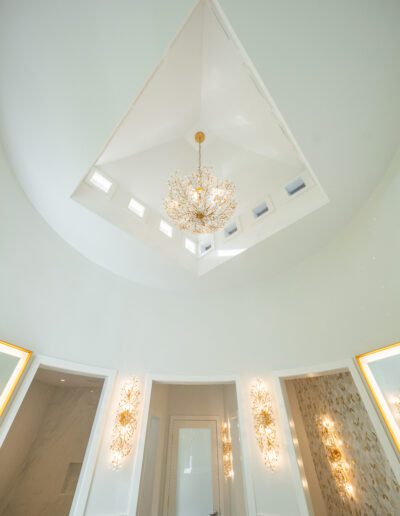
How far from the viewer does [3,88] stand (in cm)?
292

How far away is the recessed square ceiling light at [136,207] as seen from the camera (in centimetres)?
518

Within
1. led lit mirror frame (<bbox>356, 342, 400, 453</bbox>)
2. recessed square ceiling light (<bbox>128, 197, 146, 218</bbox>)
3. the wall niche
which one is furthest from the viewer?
recessed square ceiling light (<bbox>128, 197, 146, 218</bbox>)

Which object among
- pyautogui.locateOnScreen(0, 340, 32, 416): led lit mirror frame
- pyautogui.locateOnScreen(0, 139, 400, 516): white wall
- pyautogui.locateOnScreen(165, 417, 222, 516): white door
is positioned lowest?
pyautogui.locateOnScreen(165, 417, 222, 516): white door

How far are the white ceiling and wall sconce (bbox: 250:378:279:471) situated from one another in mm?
3781

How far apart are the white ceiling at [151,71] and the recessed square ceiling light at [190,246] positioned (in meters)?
2.51

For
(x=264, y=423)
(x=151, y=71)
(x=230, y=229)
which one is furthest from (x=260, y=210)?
(x=264, y=423)

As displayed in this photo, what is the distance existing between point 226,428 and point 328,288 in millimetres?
4664

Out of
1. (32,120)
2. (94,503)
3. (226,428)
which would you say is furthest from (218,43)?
(226,428)

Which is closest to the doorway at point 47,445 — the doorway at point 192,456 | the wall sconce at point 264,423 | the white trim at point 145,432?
the white trim at point 145,432

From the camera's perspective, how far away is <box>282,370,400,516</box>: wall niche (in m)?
4.09

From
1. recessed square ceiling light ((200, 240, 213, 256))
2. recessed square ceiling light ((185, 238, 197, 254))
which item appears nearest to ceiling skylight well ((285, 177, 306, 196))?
recessed square ceiling light ((200, 240, 213, 256))

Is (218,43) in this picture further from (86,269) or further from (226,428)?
(226,428)

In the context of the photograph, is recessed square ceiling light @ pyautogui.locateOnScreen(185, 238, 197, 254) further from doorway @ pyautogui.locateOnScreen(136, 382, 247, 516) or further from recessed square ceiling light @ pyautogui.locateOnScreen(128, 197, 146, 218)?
doorway @ pyautogui.locateOnScreen(136, 382, 247, 516)

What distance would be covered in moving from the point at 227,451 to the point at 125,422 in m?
3.15
